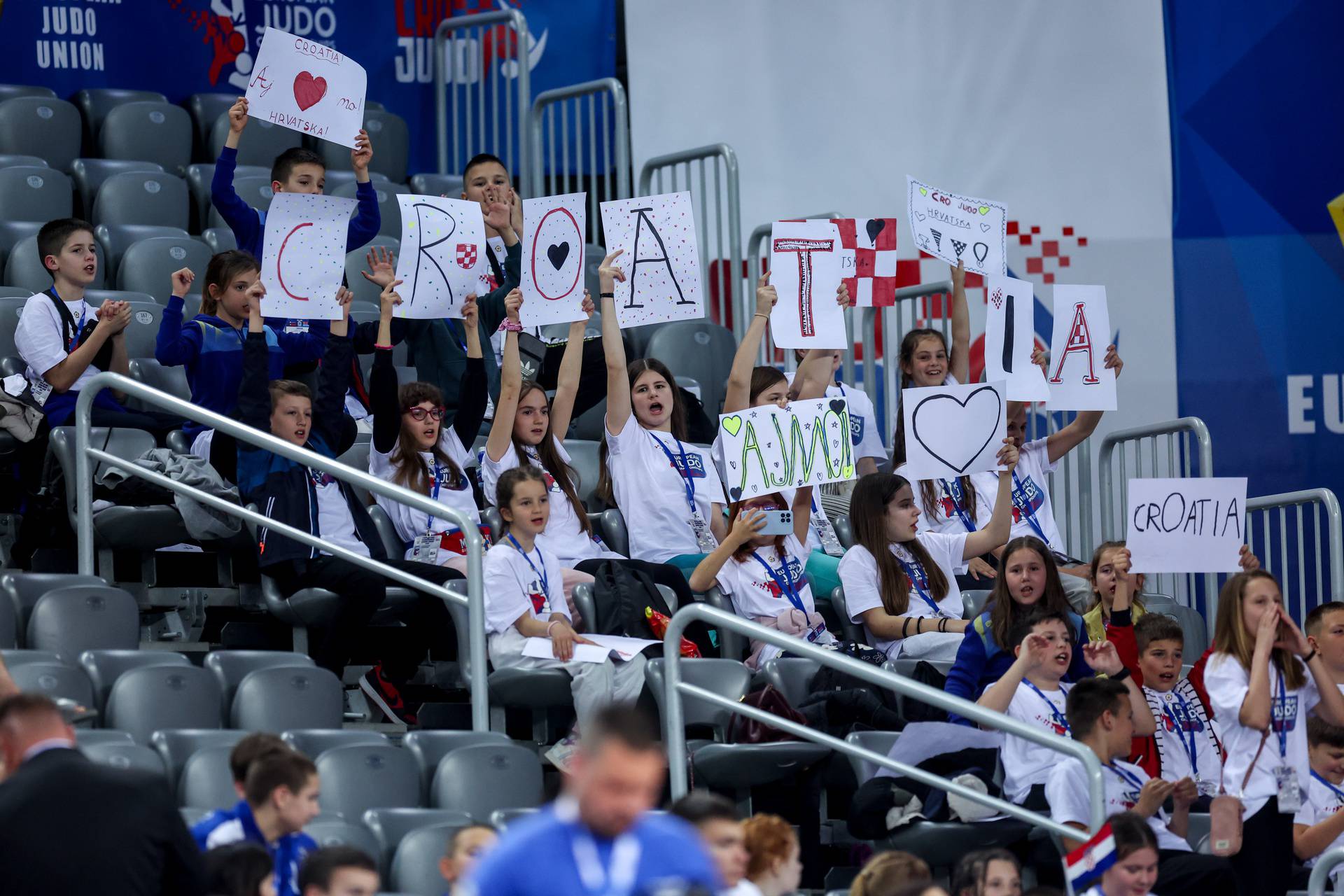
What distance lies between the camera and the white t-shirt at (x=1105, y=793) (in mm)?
5637

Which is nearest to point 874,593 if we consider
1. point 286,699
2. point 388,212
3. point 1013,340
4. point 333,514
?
point 1013,340

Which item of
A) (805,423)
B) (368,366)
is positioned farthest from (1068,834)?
(368,366)

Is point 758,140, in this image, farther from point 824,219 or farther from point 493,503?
point 493,503

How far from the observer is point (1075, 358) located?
8297mm

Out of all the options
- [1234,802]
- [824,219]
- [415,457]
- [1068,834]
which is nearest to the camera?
[1068,834]

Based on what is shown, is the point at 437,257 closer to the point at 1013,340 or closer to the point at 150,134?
the point at 1013,340

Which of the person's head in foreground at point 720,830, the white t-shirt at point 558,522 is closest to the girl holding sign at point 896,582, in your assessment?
the white t-shirt at point 558,522

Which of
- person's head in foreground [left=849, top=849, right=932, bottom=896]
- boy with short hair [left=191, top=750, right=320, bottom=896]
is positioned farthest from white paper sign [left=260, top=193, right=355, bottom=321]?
person's head in foreground [left=849, top=849, right=932, bottom=896]

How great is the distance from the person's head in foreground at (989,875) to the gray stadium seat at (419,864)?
49.4 inches

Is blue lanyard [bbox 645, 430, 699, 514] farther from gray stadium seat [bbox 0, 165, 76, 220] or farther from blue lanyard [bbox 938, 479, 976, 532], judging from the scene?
gray stadium seat [bbox 0, 165, 76, 220]

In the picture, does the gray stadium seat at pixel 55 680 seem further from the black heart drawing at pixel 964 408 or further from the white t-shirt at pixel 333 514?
the black heart drawing at pixel 964 408

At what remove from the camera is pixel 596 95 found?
34.6 feet

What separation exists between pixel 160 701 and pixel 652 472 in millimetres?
2325

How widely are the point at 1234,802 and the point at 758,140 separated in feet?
16.7
